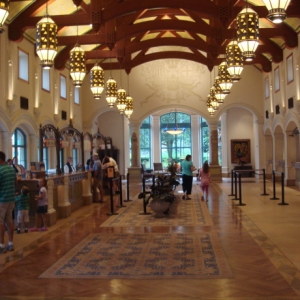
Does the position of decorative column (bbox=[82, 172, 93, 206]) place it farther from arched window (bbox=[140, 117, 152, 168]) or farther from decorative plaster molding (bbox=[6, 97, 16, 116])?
arched window (bbox=[140, 117, 152, 168])

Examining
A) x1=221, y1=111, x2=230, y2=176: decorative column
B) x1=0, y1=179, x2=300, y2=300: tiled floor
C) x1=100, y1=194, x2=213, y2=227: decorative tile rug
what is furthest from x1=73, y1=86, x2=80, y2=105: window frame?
x1=0, y1=179, x2=300, y2=300: tiled floor

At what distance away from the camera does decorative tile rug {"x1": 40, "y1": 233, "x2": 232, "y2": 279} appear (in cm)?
590

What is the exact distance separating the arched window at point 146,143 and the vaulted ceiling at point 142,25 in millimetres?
7336

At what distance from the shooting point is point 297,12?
14.1 metres

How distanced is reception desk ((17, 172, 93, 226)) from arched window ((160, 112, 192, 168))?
55.4ft

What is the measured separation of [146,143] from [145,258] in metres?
24.4

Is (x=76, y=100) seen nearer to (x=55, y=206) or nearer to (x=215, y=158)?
(x=215, y=158)

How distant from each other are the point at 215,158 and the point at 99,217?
566 inches

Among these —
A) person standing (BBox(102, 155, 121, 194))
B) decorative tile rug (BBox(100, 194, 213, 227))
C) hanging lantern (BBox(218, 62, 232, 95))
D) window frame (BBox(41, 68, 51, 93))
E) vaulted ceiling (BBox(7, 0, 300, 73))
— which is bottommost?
decorative tile rug (BBox(100, 194, 213, 227))

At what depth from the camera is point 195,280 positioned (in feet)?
18.3

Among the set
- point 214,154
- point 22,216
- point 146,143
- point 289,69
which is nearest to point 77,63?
point 22,216

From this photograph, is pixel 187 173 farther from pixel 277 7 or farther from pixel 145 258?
pixel 277 7

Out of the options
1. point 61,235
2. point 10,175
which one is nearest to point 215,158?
point 61,235

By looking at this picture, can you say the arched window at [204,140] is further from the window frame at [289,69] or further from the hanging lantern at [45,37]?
the hanging lantern at [45,37]
